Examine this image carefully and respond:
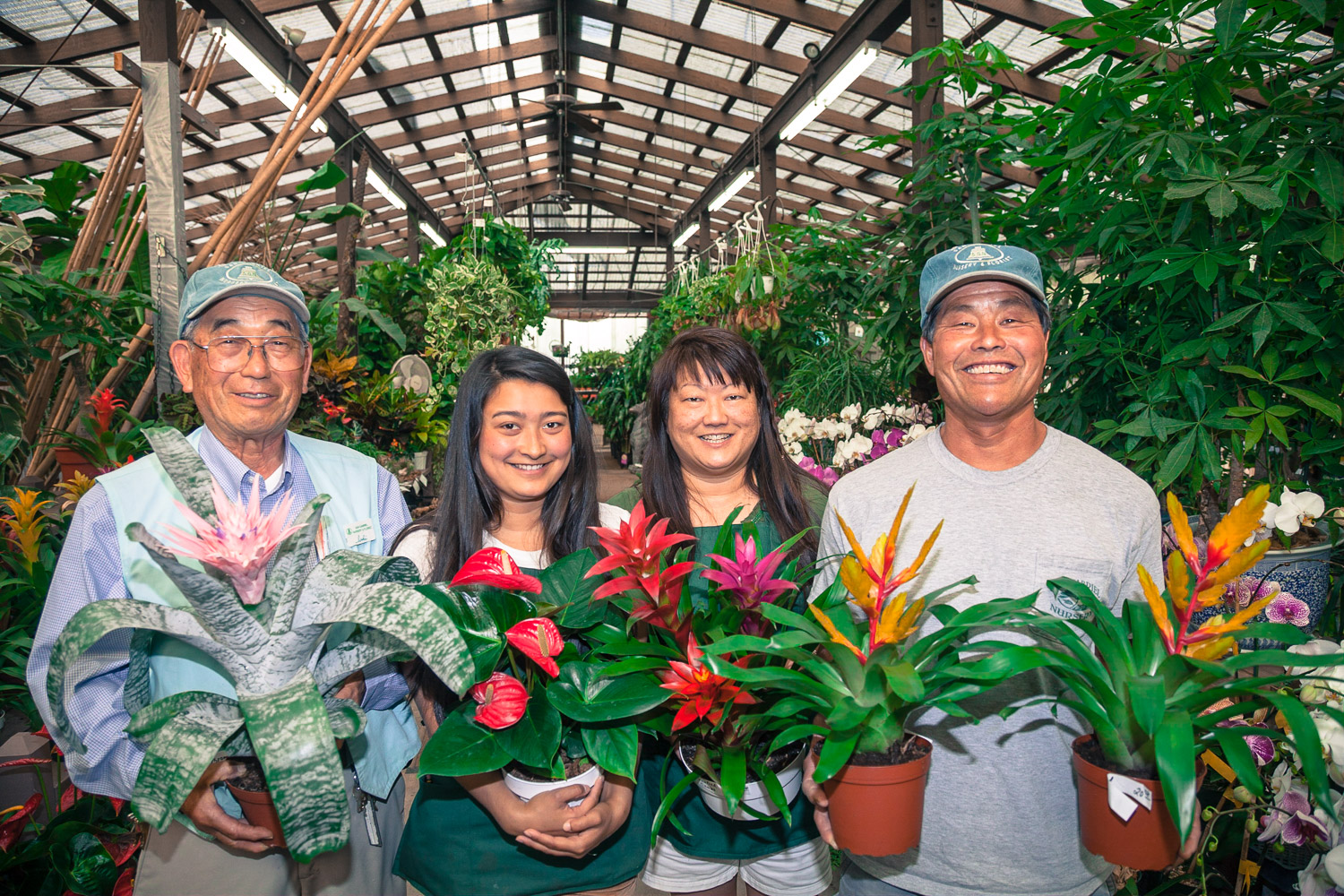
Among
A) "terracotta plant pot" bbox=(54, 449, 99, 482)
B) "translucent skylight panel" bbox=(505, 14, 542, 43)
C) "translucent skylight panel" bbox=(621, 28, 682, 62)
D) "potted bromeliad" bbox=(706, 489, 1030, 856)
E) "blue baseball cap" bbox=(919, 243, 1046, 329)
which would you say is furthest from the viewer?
"translucent skylight panel" bbox=(505, 14, 542, 43)

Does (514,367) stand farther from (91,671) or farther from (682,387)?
(91,671)

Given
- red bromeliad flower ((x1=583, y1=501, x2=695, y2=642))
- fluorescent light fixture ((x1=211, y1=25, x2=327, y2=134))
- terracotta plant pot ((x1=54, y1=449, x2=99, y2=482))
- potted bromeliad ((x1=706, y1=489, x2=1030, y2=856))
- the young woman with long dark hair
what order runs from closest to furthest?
potted bromeliad ((x1=706, y1=489, x2=1030, y2=856)) < red bromeliad flower ((x1=583, y1=501, x2=695, y2=642)) < the young woman with long dark hair < terracotta plant pot ((x1=54, y1=449, x2=99, y2=482)) < fluorescent light fixture ((x1=211, y1=25, x2=327, y2=134))

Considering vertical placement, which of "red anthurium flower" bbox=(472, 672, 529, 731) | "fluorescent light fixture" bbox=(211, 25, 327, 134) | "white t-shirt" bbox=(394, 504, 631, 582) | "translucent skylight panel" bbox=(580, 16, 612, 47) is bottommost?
"red anthurium flower" bbox=(472, 672, 529, 731)

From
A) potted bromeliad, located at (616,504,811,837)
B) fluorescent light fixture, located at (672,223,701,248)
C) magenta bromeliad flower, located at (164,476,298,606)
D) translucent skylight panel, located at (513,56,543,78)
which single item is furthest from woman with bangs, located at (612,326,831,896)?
fluorescent light fixture, located at (672,223,701,248)

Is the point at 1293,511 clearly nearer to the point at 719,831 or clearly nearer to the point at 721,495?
the point at 721,495

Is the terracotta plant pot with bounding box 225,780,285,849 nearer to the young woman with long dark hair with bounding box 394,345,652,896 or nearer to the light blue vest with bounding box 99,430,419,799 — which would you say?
the light blue vest with bounding box 99,430,419,799

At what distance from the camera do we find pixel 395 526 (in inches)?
62.6

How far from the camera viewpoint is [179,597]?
1288mm

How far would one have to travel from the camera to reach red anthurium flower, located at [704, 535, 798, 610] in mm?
1070

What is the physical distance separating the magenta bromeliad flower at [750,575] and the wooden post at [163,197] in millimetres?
2980

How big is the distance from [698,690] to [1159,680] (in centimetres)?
52

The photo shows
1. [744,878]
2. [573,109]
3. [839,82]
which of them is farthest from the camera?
[573,109]

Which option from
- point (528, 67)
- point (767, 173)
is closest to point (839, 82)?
point (767, 173)

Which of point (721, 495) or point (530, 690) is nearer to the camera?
point (530, 690)
